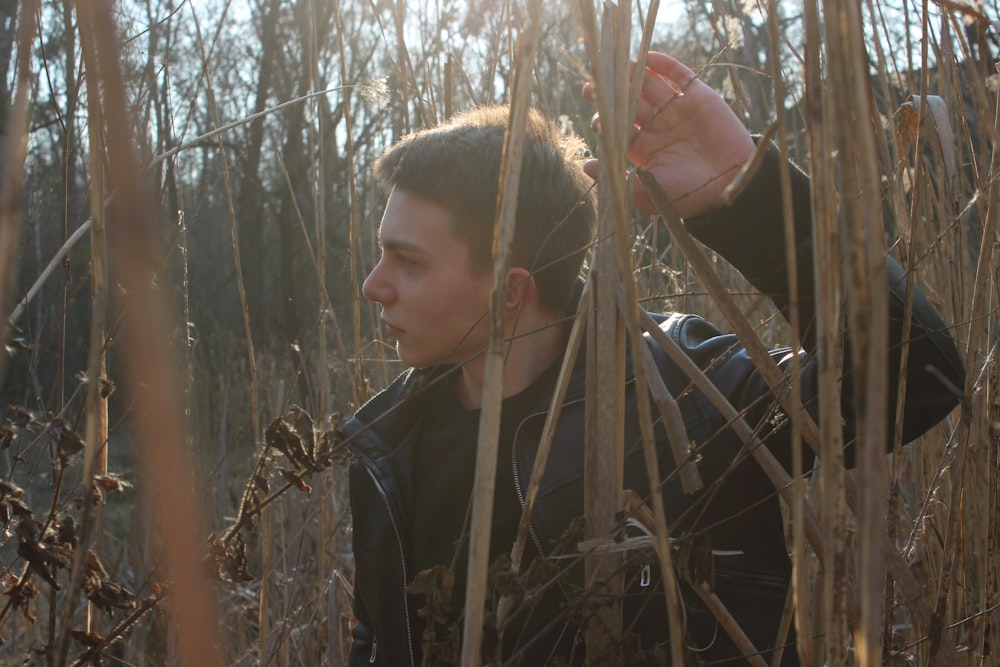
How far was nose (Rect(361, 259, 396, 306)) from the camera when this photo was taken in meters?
1.25

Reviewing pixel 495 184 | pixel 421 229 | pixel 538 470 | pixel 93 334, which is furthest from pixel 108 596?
pixel 495 184

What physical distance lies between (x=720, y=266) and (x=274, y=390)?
3.88 ft

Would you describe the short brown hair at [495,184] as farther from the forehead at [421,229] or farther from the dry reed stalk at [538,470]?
the dry reed stalk at [538,470]

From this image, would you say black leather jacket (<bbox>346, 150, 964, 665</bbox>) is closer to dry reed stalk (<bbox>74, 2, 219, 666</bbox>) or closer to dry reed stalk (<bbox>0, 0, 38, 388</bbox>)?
dry reed stalk (<bbox>74, 2, 219, 666</bbox>)

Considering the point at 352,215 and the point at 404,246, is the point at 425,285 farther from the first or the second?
the point at 352,215

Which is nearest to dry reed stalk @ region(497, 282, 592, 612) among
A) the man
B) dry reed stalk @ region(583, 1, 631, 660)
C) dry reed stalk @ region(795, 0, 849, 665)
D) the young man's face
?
dry reed stalk @ region(583, 1, 631, 660)

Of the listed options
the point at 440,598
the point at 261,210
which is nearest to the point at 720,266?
the point at 440,598

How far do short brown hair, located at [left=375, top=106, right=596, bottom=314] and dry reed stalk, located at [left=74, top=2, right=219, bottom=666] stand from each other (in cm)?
66

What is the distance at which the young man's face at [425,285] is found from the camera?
49.6 inches

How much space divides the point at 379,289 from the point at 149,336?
62cm

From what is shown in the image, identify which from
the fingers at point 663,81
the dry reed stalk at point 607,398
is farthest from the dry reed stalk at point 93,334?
the fingers at point 663,81

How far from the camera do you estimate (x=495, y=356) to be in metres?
0.64

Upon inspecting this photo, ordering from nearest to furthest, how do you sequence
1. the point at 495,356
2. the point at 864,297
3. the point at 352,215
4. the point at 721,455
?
the point at 864,297 < the point at 495,356 < the point at 721,455 < the point at 352,215

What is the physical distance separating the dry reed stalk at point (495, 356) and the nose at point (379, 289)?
24.5 inches
